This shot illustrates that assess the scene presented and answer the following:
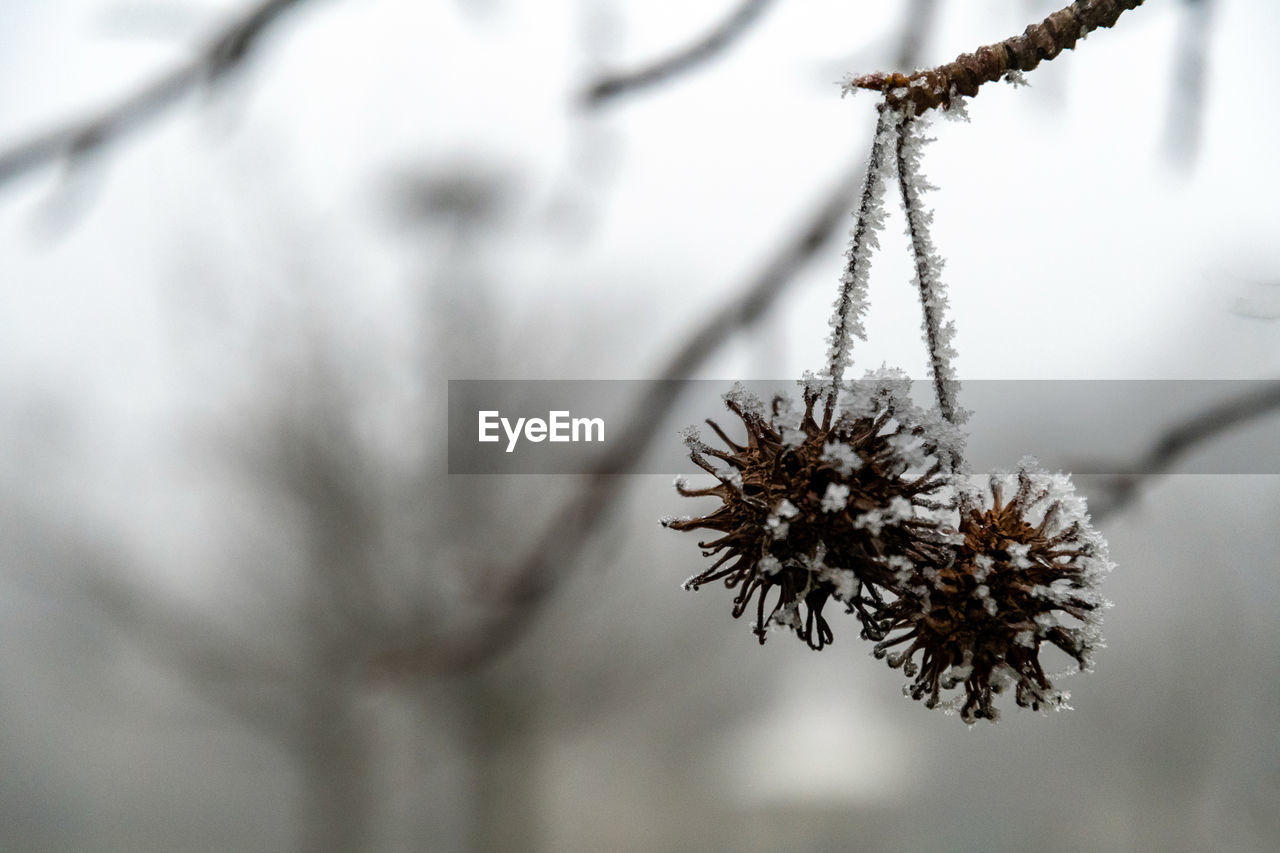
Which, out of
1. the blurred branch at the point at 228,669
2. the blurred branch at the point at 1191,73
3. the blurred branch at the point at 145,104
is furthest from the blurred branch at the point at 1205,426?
the blurred branch at the point at 228,669

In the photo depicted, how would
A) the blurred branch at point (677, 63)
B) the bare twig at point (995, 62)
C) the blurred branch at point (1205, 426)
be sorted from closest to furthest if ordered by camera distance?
the bare twig at point (995, 62) → the blurred branch at point (677, 63) → the blurred branch at point (1205, 426)

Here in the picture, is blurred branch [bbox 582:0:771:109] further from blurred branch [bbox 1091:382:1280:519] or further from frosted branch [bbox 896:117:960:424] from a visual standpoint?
blurred branch [bbox 1091:382:1280:519]

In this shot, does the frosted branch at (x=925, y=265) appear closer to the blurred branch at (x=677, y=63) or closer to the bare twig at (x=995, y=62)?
the bare twig at (x=995, y=62)

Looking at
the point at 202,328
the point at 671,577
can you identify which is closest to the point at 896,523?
the point at 671,577

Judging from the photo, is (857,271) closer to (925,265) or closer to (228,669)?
(925,265)

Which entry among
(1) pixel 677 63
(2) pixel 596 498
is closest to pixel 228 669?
(2) pixel 596 498

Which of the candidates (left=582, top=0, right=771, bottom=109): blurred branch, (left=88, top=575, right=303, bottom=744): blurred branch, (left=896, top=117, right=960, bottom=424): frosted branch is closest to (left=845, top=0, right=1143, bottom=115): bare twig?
(left=896, top=117, right=960, bottom=424): frosted branch

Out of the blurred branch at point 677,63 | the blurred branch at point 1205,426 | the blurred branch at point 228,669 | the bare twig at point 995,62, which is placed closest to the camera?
the bare twig at point 995,62

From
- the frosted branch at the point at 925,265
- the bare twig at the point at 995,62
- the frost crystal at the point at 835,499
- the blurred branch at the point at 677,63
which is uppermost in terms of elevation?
the blurred branch at the point at 677,63
